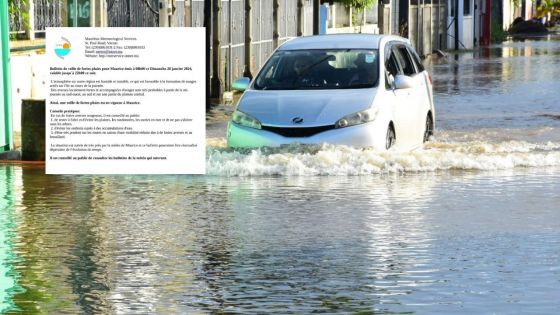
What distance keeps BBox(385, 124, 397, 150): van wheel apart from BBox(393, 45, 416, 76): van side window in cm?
185

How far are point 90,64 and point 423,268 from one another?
563 cm

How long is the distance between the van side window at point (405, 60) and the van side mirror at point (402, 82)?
3.65 feet

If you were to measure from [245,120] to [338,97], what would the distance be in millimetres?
1089

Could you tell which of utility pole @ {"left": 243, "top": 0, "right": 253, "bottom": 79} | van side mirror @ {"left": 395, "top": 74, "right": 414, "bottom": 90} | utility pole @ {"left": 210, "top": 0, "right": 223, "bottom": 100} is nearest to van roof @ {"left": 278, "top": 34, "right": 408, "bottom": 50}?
van side mirror @ {"left": 395, "top": 74, "right": 414, "bottom": 90}

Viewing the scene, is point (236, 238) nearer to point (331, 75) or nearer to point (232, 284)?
point (232, 284)

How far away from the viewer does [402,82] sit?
59.7 feet

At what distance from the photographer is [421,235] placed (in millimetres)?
12055

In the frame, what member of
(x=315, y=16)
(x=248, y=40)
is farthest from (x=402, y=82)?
(x=315, y=16)

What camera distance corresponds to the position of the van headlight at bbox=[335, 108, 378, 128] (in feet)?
55.9

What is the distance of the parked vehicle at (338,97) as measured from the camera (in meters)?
17.0

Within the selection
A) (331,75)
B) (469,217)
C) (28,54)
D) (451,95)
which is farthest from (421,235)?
(451,95)

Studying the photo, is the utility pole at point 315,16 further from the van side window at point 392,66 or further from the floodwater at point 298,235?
the van side window at point 392,66

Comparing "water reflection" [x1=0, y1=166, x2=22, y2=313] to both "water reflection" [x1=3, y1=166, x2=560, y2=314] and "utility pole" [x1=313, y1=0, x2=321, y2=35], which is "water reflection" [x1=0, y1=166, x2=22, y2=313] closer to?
"water reflection" [x1=3, y1=166, x2=560, y2=314]

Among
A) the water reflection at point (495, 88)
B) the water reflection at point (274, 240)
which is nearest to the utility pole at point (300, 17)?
the water reflection at point (495, 88)
